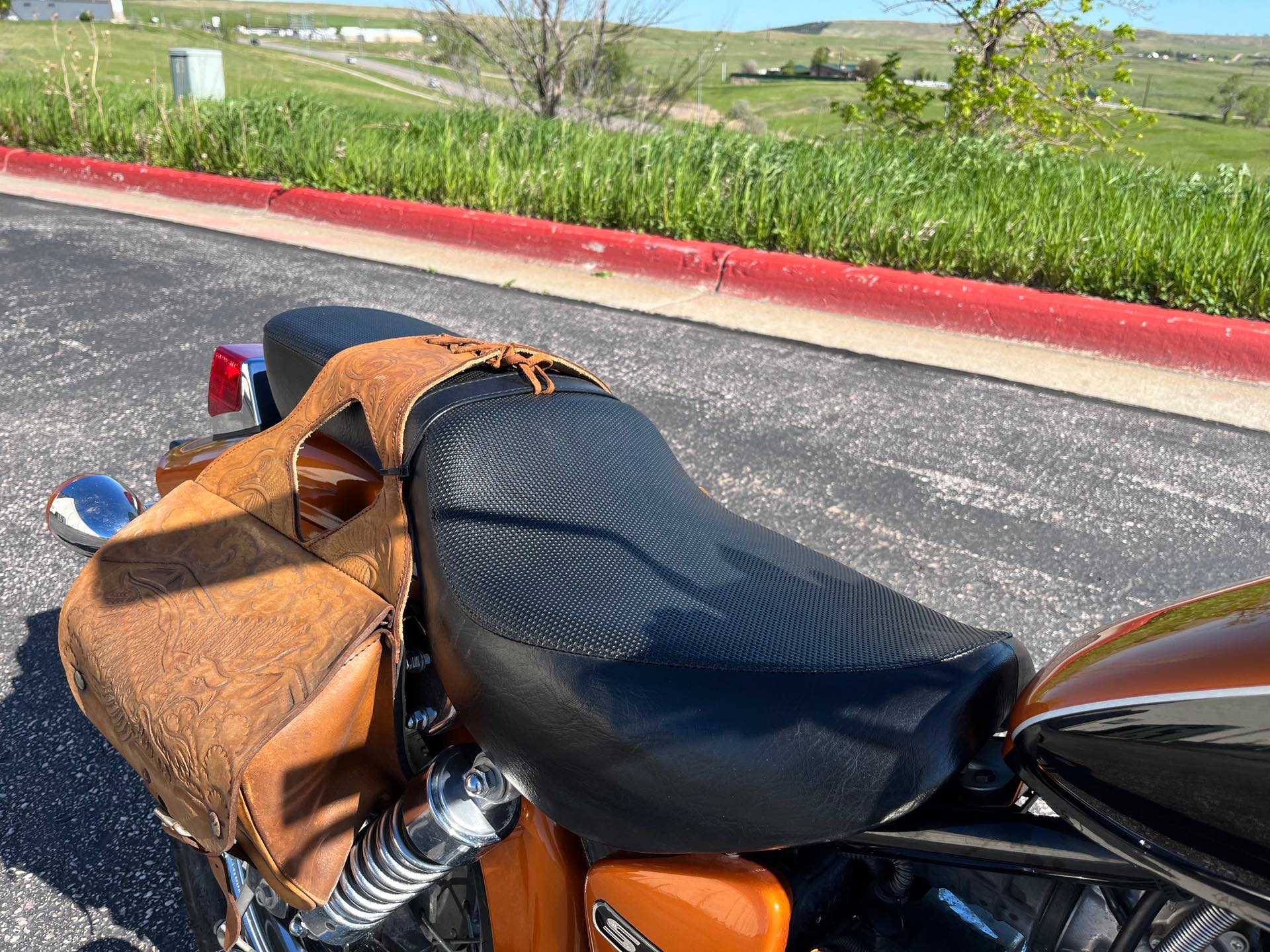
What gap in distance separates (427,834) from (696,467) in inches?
101

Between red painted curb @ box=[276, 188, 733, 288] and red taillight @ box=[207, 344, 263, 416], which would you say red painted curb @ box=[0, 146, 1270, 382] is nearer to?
red painted curb @ box=[276, 188, 733, 288]

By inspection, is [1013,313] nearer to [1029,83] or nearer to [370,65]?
[1029,83]

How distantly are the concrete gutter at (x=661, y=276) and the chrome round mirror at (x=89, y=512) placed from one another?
3.70 metres

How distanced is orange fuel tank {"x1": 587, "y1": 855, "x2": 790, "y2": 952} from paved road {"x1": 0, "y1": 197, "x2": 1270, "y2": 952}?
3.67 feet

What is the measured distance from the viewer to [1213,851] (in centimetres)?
93

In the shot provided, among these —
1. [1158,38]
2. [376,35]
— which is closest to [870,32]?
[1158,38]

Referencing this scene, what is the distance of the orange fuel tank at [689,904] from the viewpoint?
118 centimetres

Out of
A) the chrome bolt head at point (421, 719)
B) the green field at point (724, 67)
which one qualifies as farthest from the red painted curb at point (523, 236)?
the chrome bolt head at point (421, 719)

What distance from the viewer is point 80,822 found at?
2.23 metres

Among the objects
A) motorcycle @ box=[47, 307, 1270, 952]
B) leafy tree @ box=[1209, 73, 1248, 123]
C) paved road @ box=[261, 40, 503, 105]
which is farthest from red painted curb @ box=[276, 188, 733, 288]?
leafy tree @ box=[1209, 73, 1248, 123]

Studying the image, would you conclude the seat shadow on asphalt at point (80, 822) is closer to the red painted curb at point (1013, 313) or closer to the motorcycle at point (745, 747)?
the motorcycle at point (745, 747)

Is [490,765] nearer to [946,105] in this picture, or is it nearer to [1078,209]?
[1078,209]

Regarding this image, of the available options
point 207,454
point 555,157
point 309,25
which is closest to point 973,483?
point 207,454

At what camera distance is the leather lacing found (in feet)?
5.14
